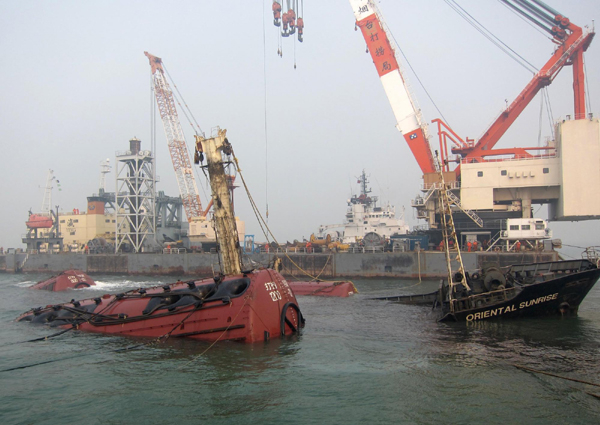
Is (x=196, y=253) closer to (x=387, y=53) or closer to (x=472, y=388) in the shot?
(x=387, y=53)

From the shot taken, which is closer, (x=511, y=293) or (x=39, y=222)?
(x=511, y=293)

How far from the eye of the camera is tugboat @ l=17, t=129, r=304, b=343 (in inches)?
621

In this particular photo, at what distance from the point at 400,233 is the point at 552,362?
1707 inches

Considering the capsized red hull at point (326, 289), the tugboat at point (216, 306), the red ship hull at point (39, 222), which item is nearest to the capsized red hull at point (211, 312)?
the tugboat at point (216, 306)

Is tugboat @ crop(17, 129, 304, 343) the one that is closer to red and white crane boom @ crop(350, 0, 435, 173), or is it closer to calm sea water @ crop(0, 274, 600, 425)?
calm sea water @ crop(0, 274, 600, 425)

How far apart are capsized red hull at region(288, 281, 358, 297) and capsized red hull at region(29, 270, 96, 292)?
2081 centimetres

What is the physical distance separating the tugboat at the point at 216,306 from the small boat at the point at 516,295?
7.56m

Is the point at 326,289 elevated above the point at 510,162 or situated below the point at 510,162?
below

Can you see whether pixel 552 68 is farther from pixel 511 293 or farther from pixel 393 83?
pixel 511 293

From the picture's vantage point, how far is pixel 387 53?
48094 mm

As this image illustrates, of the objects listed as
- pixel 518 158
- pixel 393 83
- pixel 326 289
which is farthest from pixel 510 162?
pixel 326 289

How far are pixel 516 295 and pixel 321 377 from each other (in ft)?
36.1

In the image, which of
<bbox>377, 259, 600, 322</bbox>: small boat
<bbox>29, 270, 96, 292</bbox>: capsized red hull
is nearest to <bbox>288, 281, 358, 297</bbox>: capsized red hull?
<bbox>377, 259, 600, 322</bbox>: small boat

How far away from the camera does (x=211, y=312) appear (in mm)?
16078
